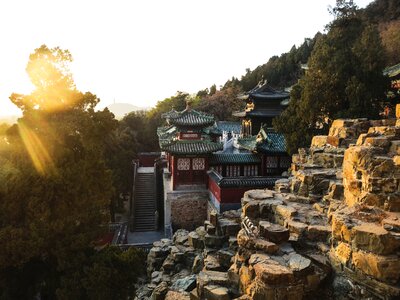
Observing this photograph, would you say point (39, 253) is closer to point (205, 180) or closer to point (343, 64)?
point (205, 180)

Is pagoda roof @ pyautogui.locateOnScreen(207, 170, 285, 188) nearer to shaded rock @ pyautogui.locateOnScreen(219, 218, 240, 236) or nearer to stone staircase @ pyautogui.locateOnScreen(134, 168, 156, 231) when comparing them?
stone staircase @ pyautogui.locateOnScreen(134, 168, 156, 231)

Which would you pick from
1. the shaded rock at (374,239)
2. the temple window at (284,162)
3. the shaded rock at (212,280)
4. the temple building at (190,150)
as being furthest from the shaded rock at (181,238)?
the temple window at (284,162)

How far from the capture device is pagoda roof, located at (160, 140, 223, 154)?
20286 mm

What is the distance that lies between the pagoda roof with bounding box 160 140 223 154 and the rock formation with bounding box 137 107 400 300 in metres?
10.7

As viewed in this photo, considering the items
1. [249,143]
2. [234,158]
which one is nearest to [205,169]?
[234,158]

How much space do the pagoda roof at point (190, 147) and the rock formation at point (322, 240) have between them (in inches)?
422

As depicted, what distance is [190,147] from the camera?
2075 cm

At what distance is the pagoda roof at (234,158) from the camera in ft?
71.1

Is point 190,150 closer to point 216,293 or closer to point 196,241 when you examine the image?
point 196,241

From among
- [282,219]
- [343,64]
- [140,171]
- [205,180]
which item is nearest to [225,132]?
[140,171]

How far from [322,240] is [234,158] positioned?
15205 mm

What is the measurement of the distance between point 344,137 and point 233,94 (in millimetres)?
41006

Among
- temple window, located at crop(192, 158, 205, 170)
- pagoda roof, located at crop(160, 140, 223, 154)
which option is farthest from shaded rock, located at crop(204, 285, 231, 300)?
temple window, located at crop(192, 158, 205, 170)

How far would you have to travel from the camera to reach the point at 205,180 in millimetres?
21141
